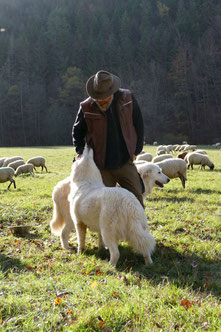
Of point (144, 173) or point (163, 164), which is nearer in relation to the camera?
point (144, 173)

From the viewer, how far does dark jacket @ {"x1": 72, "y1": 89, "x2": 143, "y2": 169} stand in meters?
4.43

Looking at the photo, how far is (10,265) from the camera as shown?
3945mm

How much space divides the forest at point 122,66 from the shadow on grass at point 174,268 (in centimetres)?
4845

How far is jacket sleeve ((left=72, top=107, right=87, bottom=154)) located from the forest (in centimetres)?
4801

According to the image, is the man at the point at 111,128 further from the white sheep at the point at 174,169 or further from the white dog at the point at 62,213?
the white sheep at the point at 174,169

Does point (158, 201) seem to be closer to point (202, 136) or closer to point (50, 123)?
point (202, 136)

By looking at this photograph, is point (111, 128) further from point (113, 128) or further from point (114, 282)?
point (114, 282)

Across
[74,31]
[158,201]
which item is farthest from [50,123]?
[158,201]

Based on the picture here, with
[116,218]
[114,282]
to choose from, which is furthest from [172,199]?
[114,282]

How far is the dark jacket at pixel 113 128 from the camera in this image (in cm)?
443

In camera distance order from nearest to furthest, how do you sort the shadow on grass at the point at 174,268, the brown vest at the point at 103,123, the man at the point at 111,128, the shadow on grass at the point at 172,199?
the shadow on grass at the point at 174,268, the man at the point at 111,128, the brown vest at the point at 103,123, the shadow on grass at the point at 172,199

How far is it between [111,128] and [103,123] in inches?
5.6

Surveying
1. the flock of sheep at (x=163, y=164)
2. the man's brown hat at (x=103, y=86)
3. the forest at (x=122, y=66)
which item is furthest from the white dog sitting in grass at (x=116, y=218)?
the forest at (x=122, y=66)

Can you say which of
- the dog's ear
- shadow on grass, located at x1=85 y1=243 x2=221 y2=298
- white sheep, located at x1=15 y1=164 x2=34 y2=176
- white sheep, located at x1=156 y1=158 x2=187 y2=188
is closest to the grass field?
shadow on grass, located at x1=85 y1=243 x2=221 y2=298
